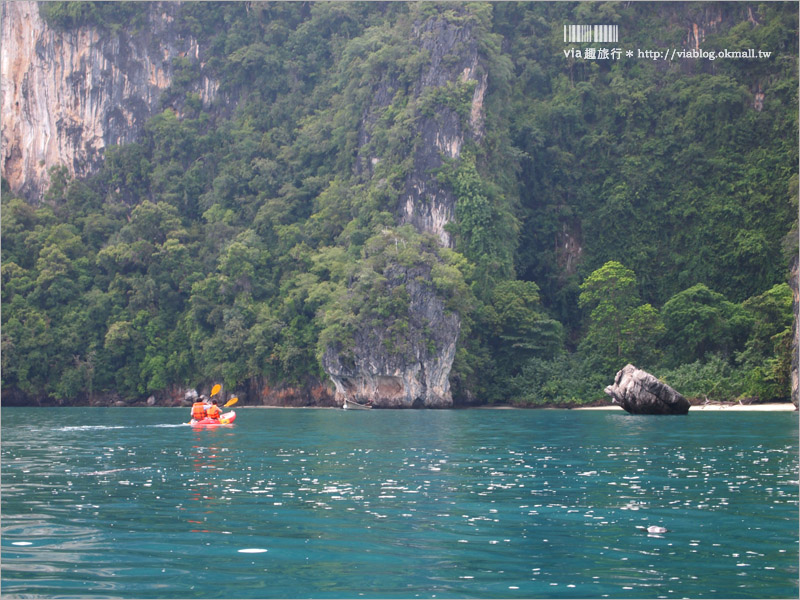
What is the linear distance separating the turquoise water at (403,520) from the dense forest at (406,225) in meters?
35.5

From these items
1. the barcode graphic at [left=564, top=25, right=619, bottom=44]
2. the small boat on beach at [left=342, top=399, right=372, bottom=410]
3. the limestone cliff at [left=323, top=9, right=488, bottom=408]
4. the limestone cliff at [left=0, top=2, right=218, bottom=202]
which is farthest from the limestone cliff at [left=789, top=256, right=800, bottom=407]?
the limestone cliff at [left=0, top=2, right=218, bottom=202]

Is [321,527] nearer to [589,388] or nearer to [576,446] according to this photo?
[576,446]

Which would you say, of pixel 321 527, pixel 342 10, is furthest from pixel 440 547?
pixel 342 10

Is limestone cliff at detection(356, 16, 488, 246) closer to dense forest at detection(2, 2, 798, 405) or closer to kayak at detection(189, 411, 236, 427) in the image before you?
dense forest at detection(2, 2, 798, 405)

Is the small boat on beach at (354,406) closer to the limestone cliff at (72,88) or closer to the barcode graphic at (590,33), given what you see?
the barcode graphic at (590,33)

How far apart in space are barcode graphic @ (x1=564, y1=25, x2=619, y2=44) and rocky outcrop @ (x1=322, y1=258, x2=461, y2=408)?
27.2 metres

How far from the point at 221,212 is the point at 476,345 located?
24768 millimetres

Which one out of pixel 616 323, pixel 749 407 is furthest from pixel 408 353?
pixel 749 407

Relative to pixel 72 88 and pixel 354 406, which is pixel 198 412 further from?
pixel 72 88

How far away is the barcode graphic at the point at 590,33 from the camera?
76.0 m

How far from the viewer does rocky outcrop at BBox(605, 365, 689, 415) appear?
43719 millimetres

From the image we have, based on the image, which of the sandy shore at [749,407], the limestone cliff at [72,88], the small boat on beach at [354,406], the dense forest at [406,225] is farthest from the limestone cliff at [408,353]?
the limestone cliff at [72,88]

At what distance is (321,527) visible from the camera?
13844mm

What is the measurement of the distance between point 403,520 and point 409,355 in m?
45.8
